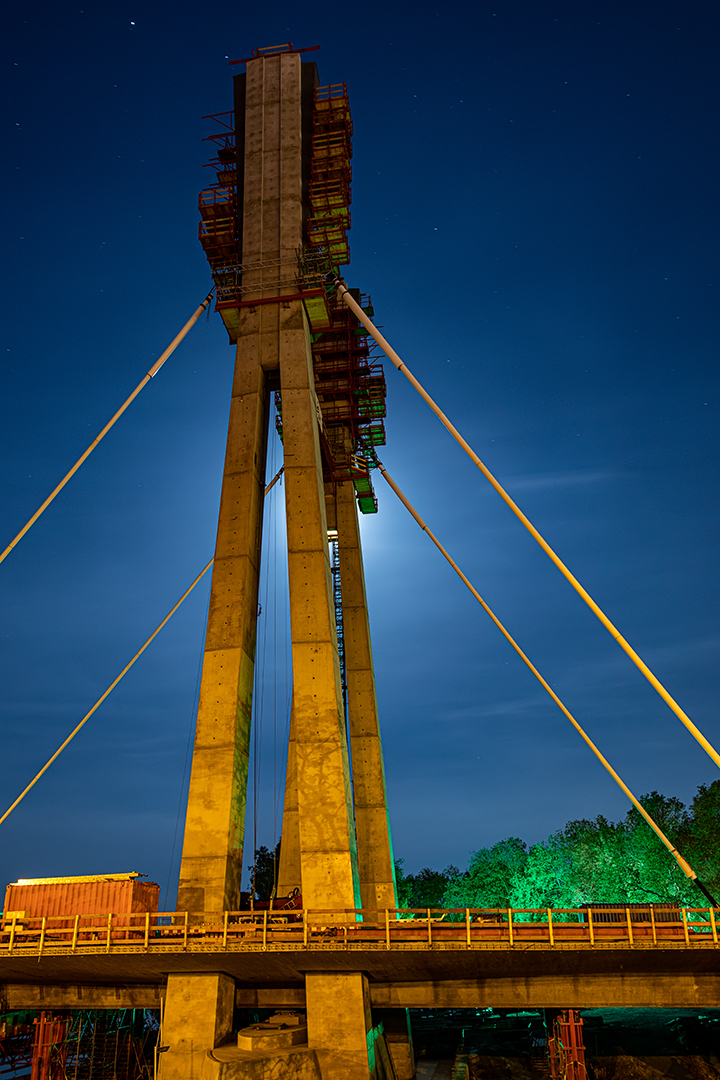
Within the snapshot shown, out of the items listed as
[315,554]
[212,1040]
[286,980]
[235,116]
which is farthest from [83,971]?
[235,116]

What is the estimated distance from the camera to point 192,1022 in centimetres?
2488

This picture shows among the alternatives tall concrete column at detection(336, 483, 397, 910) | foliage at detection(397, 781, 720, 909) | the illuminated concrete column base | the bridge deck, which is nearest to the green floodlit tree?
foliage at detection(397, 781, 720, 909)

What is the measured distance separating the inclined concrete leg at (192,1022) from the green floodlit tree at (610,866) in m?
38.4

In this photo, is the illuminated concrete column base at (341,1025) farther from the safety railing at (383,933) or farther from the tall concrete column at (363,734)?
the tall concrete column at (363,734)

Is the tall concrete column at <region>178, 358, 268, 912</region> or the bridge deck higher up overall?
the tall concrete column at <region>178, 358, 268, 912</region>

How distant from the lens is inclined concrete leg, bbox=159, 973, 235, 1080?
2408 centimetres

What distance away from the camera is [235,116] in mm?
40156

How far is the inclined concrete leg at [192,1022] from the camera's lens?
2408 cm

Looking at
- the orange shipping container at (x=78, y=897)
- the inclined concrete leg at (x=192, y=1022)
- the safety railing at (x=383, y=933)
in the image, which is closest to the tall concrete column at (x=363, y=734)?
the orange shipping container at (x=78, y=897)

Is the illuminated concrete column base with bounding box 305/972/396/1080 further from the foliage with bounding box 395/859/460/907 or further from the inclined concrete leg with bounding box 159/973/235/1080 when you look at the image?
the foliage with bounding box 395/859/460/907

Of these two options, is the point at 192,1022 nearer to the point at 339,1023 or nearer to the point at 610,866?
the point at 339,1023

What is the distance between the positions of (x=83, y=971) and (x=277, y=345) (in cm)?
2578

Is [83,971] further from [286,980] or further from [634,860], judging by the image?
[634,860]

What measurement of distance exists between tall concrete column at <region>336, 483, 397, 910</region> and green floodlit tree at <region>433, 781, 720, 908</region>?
2520 cm
